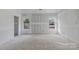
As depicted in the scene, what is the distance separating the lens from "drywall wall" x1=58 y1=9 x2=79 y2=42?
10.4ft

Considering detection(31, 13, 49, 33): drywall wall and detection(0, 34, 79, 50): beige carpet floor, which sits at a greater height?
detection(31, 13, 49, 33): drywall wall

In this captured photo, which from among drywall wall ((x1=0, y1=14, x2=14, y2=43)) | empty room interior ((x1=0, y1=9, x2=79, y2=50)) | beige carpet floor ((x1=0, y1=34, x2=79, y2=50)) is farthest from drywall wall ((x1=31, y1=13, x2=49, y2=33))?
drywall wall ((x1=0, y1=14, x2=14, y2=43))

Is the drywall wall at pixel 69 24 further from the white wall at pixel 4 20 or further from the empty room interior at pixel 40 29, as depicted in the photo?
the white wall at pixel 4 20

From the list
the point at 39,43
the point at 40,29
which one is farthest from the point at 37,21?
the point at 39,43

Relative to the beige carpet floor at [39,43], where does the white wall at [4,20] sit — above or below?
above

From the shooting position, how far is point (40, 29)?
3451 mm

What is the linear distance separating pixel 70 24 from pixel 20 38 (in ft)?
5.40

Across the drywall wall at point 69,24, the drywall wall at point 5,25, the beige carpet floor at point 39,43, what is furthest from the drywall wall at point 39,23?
the drywall wall at point 5,25

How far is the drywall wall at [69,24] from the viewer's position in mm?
3157

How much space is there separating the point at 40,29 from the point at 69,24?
942 mm

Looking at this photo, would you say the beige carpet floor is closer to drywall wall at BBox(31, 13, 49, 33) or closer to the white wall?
drywall wall at BBox(31, 13, 49, 33)
